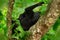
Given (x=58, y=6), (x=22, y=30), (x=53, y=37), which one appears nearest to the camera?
(x=58, y=6)

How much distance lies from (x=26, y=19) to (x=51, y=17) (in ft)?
0.86

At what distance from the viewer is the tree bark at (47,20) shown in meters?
0.87

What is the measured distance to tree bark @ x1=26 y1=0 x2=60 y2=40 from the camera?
0.87 metres

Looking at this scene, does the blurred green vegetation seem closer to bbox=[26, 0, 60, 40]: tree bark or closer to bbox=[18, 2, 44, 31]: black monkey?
bbox=[18, 2, 44, 31]: black monkey

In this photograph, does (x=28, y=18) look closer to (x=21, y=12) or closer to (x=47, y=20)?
(x=21, y=12)

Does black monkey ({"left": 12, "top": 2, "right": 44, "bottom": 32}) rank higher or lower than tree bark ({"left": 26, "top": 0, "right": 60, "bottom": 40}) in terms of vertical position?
lower

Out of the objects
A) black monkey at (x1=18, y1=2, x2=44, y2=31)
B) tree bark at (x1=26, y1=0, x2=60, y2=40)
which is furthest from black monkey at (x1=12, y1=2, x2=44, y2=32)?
tree bark at (x1=26, y1=0, x2=60, y2=40)

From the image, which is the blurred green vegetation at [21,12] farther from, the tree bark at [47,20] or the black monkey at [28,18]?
the tree bark at [47,20]

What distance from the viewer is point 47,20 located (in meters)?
0.90

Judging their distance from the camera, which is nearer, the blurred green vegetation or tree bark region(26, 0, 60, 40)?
tree bark region(26, 0, 60, 40)

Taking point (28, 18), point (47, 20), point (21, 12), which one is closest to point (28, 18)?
point (28, 18)

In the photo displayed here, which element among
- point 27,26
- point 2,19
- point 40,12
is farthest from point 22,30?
point 2,19

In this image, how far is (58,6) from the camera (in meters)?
0.86

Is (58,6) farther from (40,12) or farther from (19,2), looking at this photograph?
(19,2)
